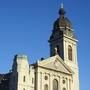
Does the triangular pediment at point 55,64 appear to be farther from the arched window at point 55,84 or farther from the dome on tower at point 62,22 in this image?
the dome on tower at point 62,22

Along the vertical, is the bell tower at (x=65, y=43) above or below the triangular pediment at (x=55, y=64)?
above

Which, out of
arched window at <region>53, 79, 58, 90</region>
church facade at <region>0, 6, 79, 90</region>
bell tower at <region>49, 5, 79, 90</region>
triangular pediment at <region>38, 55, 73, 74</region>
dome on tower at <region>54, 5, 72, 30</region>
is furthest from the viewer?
dome on tower at <region>54, 5, 72, 30</region>

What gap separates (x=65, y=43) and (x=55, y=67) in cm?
904

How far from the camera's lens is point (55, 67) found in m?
74.7

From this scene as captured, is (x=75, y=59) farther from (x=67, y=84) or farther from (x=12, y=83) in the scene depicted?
(x=12, y=83)

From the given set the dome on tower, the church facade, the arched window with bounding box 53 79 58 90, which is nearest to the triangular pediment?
the church facade

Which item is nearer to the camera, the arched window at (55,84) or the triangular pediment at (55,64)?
the triangular pediment at (55,64)

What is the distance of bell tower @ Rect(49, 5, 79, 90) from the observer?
3164 inches

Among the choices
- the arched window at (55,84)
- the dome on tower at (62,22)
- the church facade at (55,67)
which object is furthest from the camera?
the dome on tower at (62,22)

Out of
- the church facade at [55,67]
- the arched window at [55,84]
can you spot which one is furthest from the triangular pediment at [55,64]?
the arched window at [55,84]

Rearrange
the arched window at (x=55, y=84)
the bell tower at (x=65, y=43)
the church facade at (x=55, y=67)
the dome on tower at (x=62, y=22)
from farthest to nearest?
the dome on tower at (x=62, y=22), the bell tower at (x=65, y=43), the arched window at (x=55, y=84), the church facade at (x=55, y=67)

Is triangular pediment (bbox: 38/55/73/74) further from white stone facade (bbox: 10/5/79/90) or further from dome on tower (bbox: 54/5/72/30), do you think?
dome on tower (bbox: 54/5/72/30)

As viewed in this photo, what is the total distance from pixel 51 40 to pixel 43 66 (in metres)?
13.5

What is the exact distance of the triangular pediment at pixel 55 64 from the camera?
7254 centimetres
